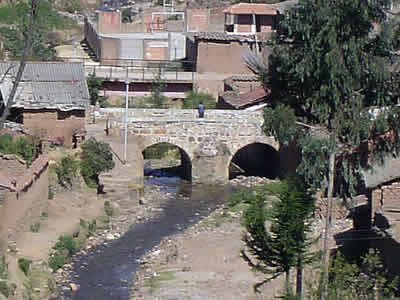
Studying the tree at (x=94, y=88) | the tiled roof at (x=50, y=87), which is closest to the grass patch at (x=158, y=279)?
the tiled roof at (x=50, y=87)

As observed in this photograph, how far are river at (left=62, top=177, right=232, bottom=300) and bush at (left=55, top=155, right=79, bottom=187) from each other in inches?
113

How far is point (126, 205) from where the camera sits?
112 feet

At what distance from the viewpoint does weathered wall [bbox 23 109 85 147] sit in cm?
3684

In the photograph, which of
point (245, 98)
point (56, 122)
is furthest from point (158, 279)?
point (245, 98)

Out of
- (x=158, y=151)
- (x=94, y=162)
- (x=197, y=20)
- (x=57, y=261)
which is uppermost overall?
(x=197, y=20)

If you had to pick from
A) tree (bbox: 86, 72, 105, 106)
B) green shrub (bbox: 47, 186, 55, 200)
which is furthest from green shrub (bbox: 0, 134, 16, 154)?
tree (bbox: 86, 72, 105, 106)

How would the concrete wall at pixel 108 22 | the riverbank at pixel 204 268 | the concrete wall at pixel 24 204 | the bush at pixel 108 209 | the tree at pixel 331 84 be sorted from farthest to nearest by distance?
the concrete wall at pixel 108 22 → the bush at pixel 108 209 → the concrete wall at pixel 24 204 → the riverbank at pixel 204 268 → the tree at pixel 331 84

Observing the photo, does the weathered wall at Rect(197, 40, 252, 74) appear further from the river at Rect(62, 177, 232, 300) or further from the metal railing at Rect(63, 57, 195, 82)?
the river at Rect(62, 177, 232, 300)

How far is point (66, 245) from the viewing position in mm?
28688

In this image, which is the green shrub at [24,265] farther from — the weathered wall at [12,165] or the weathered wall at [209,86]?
the weathered wall at [209,86]

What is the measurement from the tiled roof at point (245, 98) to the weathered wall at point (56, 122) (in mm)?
5873

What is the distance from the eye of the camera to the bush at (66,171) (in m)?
33.7

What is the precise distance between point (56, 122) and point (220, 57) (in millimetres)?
12856

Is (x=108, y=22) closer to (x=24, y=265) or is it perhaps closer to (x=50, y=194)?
(x=50, y=194)
